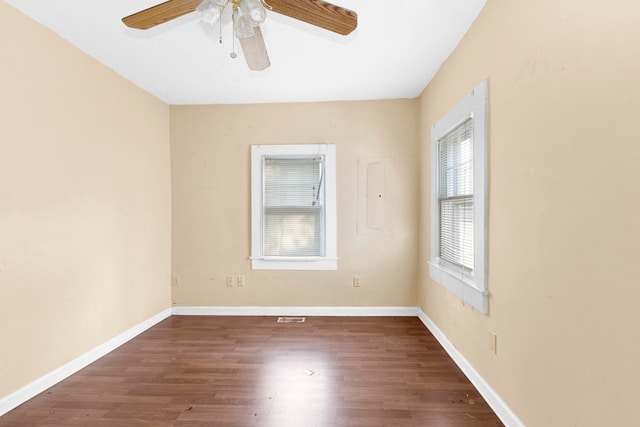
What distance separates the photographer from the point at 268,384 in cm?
215

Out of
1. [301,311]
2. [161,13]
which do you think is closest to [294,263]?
[301,311]

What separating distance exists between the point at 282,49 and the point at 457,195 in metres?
1.86

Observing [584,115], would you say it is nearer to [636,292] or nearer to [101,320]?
[636,292]

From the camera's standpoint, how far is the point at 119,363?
2484mm

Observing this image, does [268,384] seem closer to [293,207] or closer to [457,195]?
[293,207]

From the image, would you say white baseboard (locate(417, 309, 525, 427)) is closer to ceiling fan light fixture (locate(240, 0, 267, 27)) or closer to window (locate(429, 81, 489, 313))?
window (locate(429, 81, 489, 313))

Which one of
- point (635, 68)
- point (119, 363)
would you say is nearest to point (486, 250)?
point (635, 68)

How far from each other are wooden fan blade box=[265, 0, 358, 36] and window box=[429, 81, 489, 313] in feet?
3.46

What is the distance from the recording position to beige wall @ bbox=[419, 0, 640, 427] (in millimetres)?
1033

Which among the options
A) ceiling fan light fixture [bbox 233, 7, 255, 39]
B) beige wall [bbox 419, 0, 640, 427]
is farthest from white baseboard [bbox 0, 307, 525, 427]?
ceiling fan light fixture [bbox 233, 7, 255, 39]

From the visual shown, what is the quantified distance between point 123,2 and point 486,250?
2763 mm

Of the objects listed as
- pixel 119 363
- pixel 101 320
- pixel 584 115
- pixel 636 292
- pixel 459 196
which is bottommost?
pixel 119 363

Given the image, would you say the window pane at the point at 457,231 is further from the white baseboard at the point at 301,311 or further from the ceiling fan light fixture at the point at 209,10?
the ceiling fan light fixture at the point at 209,10

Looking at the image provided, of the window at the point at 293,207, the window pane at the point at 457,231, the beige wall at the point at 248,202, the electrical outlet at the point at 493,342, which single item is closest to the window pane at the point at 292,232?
the window at the point at 293,207
